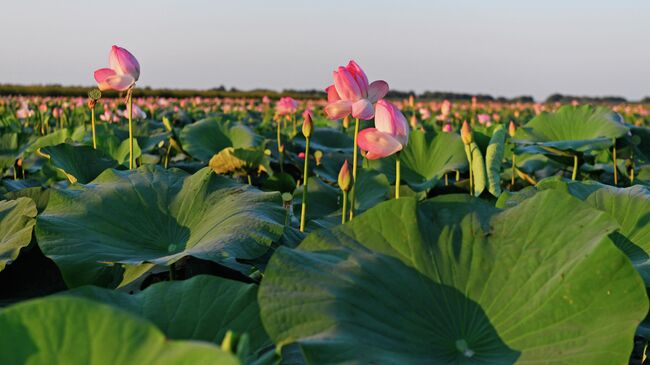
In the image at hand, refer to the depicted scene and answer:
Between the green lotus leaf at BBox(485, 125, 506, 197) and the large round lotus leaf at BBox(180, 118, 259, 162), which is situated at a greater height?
the green lotus leaf at BBox(485, 125, 506, 197)

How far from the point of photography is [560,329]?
80cm

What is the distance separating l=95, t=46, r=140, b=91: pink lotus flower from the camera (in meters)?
1.53

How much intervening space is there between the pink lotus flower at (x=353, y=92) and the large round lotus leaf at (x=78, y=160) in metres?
0.95

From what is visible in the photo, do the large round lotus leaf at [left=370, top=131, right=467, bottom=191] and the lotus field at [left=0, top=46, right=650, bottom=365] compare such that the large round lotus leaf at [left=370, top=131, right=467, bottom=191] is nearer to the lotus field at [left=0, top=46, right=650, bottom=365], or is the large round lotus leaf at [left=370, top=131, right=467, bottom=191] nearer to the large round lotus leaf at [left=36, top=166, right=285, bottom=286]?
the lotus field at [left=0, top=46, right=650, bottom=365]

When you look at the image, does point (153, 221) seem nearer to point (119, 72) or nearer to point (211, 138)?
point (119, 72)

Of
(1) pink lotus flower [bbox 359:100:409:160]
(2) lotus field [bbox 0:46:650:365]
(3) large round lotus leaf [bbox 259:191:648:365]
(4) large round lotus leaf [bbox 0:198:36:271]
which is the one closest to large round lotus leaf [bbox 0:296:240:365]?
(2) lotus field [bbox 0:46:650:365]

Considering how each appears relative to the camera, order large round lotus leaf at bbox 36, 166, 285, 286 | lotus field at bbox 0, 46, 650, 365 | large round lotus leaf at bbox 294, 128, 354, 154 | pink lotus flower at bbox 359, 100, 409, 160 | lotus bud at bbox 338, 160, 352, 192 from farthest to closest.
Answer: large round lotus leaf at bbox 294, 128, 354, 154 < lotus bud at bbox 338, 160, 352, 192 < pink lotus flower at bbox 359, 100, 409, 160 < large round lotus leaf at bbox 36, 166, 285, 286 < lotus field at bbox 0, 46, 650, 365

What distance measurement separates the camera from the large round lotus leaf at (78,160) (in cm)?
192

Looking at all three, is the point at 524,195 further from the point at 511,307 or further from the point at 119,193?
the point at 119,193

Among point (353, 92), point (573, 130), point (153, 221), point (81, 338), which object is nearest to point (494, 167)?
point (353, 92)

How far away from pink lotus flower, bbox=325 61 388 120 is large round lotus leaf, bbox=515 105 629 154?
1193mm

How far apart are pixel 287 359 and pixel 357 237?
19 centimetres

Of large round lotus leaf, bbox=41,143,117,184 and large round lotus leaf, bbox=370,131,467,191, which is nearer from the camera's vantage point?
large round lotus leaf, bbox=41,143,117,184

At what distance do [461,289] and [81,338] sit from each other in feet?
1.64
